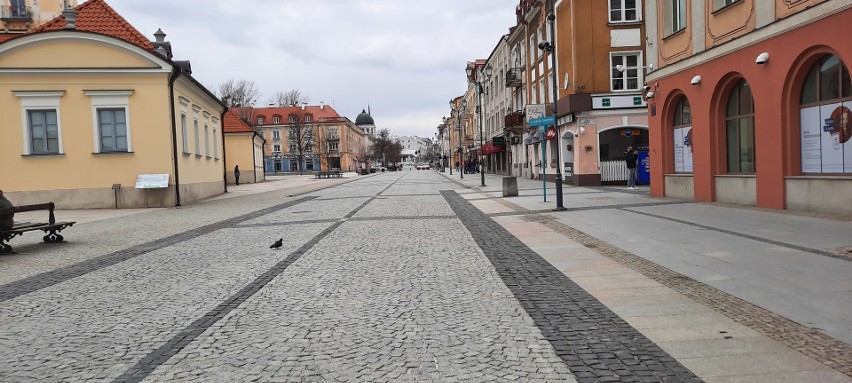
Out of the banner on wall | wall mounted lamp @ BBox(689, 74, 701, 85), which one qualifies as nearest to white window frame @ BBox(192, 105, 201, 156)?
wall mounted lamp @ BBox(689, 74, 701, 85)

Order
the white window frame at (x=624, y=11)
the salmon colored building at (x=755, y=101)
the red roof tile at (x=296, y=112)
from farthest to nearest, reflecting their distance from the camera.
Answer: the red roof tile at (x=296, y=112)
the white window frame at (x=624, y=11)
the salmon colored building at (x=755, y=101)

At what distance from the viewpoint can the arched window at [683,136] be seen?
17578 mm

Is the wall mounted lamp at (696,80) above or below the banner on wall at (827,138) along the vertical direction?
above

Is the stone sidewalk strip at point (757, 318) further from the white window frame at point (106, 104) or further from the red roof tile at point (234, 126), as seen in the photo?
the red roof tile at point (234, 126)

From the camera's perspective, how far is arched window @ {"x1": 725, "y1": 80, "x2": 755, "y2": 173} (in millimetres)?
14531

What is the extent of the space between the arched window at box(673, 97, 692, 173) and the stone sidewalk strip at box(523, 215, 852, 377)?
10645 millimetres

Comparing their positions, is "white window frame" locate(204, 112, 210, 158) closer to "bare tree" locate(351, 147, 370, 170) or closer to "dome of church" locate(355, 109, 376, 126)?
"bare tree" locate(351, 147, 370, 170)

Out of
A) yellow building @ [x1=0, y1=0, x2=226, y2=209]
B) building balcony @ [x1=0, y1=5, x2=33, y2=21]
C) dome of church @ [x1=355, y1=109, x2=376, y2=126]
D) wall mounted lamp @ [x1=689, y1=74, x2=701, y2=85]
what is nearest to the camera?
wall mounted lamp @ [x1=689, y1=74, x2=701, y2=85]

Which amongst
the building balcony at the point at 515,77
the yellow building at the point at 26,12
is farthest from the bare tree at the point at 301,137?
the building balcony at the point at 515,77

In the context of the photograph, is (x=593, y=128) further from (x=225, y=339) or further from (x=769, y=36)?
(x=225, y=339)

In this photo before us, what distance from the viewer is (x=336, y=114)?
12150cm

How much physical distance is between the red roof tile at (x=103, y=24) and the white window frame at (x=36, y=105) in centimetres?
304

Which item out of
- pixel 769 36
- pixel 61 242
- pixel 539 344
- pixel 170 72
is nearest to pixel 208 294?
pixel 539 344

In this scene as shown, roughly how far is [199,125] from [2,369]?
83.2 ft
